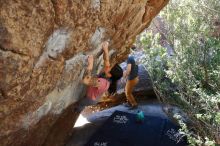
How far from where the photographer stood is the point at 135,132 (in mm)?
8492

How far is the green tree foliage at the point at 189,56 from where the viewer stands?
719 centimetres

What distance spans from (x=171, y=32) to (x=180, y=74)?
1162mm

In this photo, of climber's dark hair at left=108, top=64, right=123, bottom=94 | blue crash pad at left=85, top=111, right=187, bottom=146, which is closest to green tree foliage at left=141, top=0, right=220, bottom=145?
blue crash pad at left=85, top=111, right=187, bottom=146

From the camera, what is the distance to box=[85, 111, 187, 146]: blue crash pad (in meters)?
8.16

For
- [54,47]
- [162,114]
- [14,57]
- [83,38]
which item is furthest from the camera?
[162,114]

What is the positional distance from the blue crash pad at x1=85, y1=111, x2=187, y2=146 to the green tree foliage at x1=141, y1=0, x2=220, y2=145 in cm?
75

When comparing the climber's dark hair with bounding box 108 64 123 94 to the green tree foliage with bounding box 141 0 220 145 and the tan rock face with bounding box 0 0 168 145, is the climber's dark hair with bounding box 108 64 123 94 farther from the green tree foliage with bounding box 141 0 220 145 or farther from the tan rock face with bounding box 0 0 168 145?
the tan rock face with bounding box 0 0 168 145

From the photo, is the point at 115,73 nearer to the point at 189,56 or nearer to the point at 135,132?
the point at 135,132

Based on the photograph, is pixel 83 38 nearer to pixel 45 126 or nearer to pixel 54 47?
pixel 54 47

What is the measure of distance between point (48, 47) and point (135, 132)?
4.18 m

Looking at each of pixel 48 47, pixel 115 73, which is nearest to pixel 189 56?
pixel 115 73

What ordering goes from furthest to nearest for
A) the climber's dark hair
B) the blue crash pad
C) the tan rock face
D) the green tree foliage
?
the climber's dark hair → the blue crash pad → the green tree foliage → the tan rock face

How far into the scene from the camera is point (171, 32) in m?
8.09

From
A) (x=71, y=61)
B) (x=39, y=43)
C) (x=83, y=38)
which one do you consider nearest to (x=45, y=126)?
(x=71, y=61)
